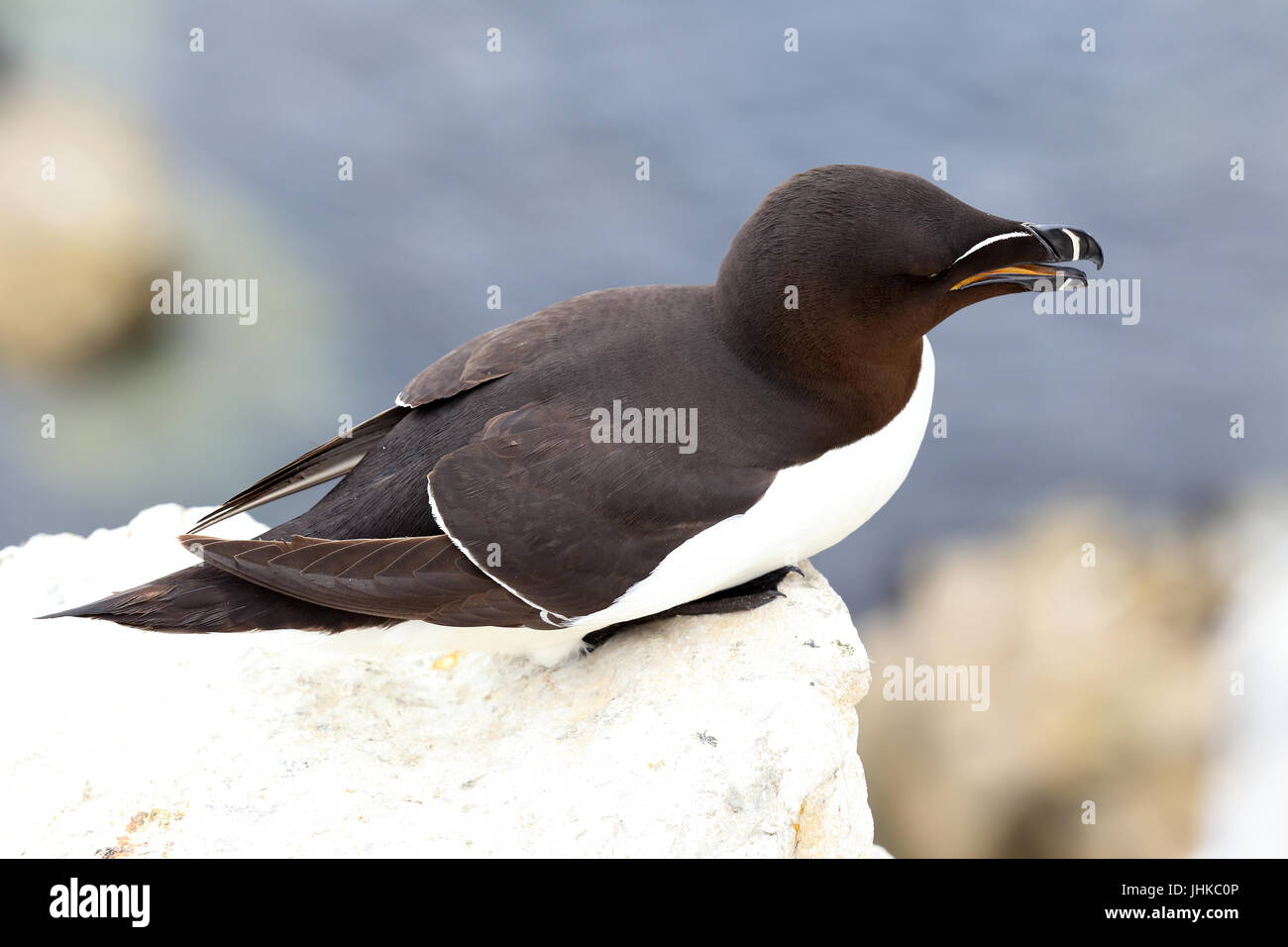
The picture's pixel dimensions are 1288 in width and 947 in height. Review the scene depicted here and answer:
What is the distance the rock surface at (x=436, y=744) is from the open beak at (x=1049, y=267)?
120 centimetres

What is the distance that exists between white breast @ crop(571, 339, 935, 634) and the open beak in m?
0.46

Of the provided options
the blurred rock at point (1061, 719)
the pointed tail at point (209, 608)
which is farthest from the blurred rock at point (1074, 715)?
the pointed tail at point (209, 608)

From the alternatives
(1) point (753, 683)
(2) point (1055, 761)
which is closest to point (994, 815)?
(2) point (1055, 761)

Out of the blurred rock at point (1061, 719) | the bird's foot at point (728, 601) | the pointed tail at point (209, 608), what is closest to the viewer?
the pointed tail at point (209, 608)

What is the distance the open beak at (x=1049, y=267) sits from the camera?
12.7 feet

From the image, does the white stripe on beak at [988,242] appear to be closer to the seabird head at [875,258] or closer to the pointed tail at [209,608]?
the seabird head at [875,258]

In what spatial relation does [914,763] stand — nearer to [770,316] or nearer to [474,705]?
[474,705]

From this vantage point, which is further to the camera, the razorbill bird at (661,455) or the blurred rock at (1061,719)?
the blurred rock at (1061,719)

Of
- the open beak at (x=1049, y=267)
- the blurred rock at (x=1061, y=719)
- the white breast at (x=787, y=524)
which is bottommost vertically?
the blurred rock at (x=1061, y=719)

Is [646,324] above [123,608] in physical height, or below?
above

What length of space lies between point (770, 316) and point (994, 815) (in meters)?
Result: 3.95

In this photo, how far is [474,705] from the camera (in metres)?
4.45

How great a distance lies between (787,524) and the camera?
3.99m

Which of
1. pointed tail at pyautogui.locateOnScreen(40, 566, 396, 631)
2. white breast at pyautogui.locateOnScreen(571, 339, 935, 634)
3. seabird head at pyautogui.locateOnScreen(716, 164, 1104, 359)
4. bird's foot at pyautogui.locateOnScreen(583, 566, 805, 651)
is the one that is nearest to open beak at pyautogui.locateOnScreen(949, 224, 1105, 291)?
seabird head at pyautogui.locateOnScreen(716, 164, 1104, 359)
